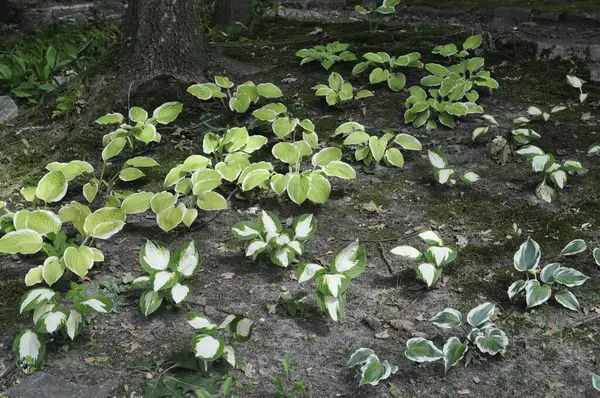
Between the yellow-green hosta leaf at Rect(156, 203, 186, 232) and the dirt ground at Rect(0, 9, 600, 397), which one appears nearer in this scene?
the dirt ground at Rect(0, 9, 600, 397)

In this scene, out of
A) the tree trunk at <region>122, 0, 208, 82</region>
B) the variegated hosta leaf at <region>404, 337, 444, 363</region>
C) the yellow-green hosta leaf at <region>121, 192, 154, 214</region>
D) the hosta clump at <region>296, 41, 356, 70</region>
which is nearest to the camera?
the variegated hosta leaf at <region>404, 337, 444, 363</region>

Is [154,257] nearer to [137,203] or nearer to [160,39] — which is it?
[137,203]

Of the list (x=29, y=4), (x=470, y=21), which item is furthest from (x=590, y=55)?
(x=29, y=4)

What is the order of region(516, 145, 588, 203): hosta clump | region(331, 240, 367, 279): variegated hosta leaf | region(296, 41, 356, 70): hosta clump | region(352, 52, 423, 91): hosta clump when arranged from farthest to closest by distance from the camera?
region(296, 41, 356, 70): hosta clump, region(352, 52, 423, 91): hosta clump, region(516, 145, 588, 203): hosta clump, region(331, 240, 367, 279): variegated hosta leaf

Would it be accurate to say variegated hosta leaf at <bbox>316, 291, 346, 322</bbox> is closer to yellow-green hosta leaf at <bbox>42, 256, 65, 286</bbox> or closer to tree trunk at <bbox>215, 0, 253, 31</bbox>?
yellow-green hosta leaf at <bbox>42, 256, 65, 286</bbox>

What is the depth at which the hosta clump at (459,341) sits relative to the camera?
240 cm

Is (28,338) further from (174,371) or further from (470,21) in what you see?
(470,21)

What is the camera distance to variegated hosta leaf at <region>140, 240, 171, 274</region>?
274 centimetres

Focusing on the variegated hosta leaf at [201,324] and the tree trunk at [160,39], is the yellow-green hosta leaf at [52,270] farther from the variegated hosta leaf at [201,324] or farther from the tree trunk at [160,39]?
the tree trunk at [160,39]

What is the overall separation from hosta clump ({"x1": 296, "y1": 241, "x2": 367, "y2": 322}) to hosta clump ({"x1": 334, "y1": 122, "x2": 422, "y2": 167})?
40.7 inches

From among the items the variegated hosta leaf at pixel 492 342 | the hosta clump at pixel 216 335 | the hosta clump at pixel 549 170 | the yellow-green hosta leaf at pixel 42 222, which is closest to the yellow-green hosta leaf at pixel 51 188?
the yellow-green hosta leaf at pixel 42 222

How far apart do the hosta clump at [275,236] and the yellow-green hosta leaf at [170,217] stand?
0.32 meters

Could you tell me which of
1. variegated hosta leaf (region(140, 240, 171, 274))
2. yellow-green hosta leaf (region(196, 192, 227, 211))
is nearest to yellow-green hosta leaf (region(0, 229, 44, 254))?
variegated hosta leaf (region(140, 240, 171, 274))

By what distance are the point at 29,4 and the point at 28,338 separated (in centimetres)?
723
